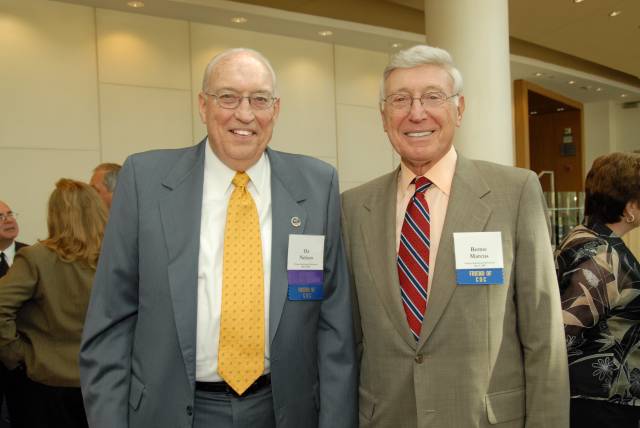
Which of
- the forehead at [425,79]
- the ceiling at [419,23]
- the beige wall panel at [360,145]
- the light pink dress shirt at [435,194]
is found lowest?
the light pink dress shirt at [435,194]

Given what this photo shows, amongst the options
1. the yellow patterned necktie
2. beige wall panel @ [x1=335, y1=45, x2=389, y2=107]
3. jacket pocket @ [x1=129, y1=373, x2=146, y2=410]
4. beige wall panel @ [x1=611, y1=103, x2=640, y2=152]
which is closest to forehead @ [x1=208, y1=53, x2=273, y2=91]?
the yellow patterned necktie

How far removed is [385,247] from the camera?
5.91 feet

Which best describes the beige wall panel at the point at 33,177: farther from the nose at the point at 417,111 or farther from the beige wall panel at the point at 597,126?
the beige wall panel at the point at 597,126

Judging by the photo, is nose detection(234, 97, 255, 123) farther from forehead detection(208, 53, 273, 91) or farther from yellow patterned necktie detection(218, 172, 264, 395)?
yellow patterned necktie detection(218, 172, 264, 395)

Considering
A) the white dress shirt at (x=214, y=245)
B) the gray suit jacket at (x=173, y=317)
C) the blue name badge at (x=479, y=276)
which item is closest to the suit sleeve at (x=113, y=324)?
the gray suit jacket at (x=173, y=317)

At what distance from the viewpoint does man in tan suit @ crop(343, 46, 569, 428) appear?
1674 millimetres

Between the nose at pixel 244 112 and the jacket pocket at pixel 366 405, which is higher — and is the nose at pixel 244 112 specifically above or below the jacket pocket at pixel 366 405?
above

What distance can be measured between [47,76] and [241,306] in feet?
16.3

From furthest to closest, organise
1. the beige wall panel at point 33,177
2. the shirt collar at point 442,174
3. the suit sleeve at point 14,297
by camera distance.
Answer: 1. the beige wall panel at point 33,177
2. the suit sleeve at point 14,297
3. the shirt collar at point 442,174

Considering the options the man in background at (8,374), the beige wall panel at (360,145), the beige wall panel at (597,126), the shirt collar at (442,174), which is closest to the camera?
the shirt collar at (442,174)

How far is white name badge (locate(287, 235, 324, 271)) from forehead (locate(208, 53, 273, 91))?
1.50ft

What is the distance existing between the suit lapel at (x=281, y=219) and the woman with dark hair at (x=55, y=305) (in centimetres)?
138

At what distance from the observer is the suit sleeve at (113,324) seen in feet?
5.41

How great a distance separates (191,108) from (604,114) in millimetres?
10327
